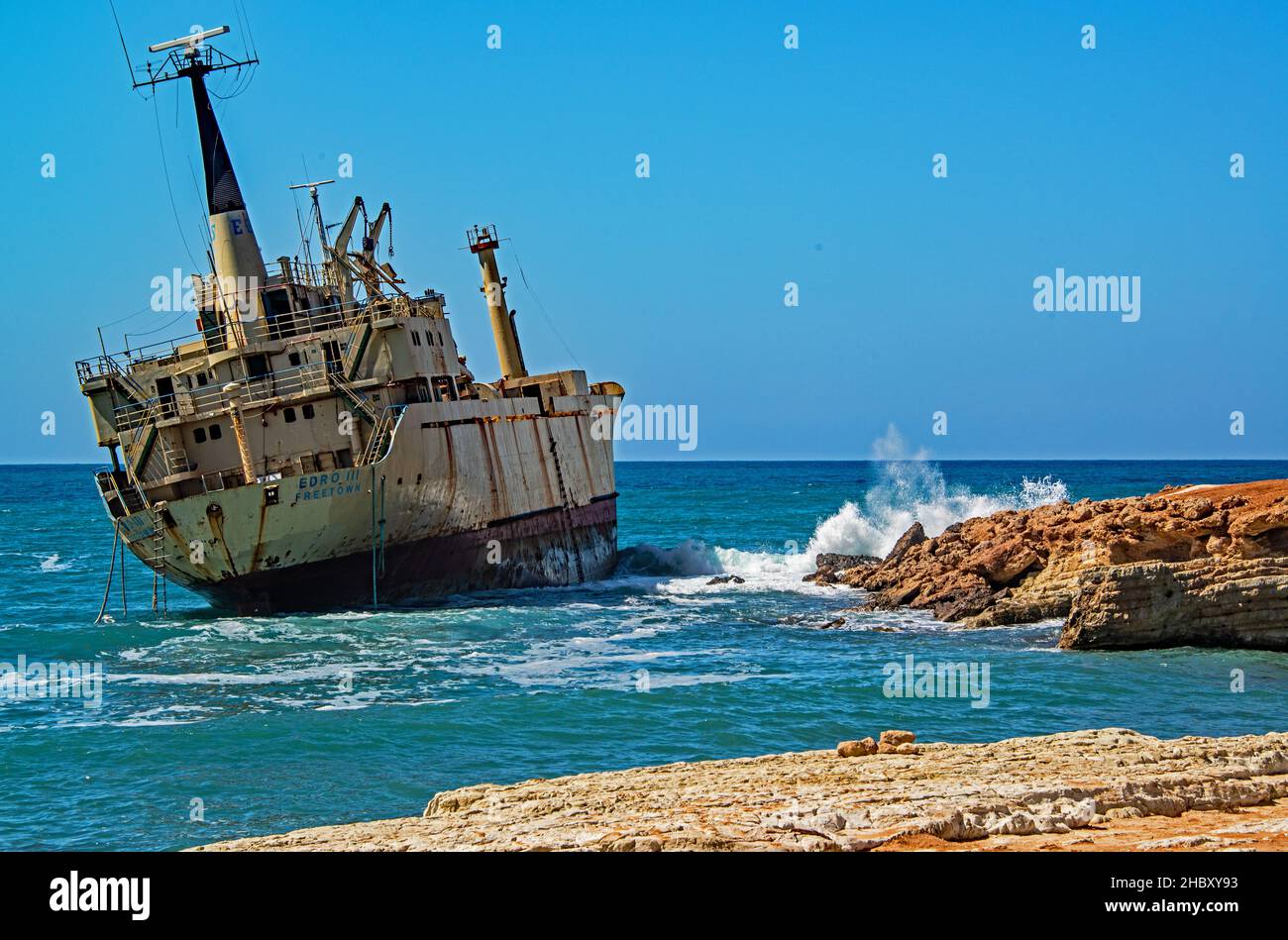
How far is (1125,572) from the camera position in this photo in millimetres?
19344

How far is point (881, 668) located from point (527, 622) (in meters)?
9.23

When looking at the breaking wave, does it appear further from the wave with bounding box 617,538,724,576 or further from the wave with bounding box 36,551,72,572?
the wave with bounding box 36,551,72,572

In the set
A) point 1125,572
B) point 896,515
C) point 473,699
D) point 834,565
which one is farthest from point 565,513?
point 1125,572

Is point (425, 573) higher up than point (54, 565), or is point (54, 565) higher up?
point (425, 573)

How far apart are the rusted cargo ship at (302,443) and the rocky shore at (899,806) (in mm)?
16176

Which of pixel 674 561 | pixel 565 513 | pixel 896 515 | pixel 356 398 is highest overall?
pixel 356 398

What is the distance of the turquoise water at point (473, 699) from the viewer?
42.5 ft

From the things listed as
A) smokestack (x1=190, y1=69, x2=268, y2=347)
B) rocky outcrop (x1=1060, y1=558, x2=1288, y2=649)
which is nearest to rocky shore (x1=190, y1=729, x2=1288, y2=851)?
rocky outcrop (x1=1060, y1=558, x2=1288, y2=649)

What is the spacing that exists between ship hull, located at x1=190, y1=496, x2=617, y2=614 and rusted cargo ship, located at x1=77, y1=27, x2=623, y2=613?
0.15 ft

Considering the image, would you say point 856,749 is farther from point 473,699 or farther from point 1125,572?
point 1125,572

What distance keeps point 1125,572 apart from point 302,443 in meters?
16.5

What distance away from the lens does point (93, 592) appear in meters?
35.5

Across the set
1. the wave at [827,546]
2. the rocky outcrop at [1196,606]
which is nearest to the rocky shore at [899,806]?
the rocky outcrop at [1196,606]
